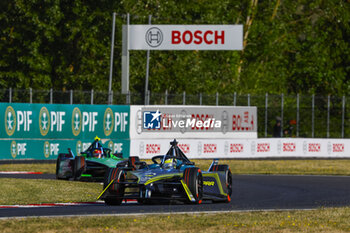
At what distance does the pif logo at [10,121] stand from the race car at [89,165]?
7.23 metres

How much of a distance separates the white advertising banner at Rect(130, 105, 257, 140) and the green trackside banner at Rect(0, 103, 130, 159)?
2.54ft

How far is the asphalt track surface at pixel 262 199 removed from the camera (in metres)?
14.9

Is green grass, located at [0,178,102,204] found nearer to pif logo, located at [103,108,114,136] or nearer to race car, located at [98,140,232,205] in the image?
race car, located at [98,140,232,205]

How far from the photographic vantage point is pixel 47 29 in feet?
147

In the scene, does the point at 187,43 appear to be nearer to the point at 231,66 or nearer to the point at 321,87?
the point at 231,66

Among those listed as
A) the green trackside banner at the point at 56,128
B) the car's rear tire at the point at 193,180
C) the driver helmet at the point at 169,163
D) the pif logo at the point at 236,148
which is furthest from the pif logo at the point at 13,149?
the car's rear tire at the point at 193,180

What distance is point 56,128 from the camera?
1219 inches

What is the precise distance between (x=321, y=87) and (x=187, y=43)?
59.7 feet

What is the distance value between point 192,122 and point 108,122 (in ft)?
14.1

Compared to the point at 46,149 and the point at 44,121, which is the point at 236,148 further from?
the point at 44,121

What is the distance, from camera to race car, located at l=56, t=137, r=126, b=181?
874 inches

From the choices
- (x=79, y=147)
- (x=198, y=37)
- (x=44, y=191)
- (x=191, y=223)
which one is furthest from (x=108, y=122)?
(x=191, y=223)

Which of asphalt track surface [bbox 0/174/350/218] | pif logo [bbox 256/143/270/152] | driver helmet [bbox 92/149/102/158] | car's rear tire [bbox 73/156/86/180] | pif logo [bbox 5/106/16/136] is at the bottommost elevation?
asphalt track surface [bbox 0/174/350/218]

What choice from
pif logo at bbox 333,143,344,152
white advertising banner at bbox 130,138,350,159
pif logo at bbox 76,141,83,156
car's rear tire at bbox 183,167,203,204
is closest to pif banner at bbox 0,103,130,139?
pif logo at bbox 76,141,83,156
